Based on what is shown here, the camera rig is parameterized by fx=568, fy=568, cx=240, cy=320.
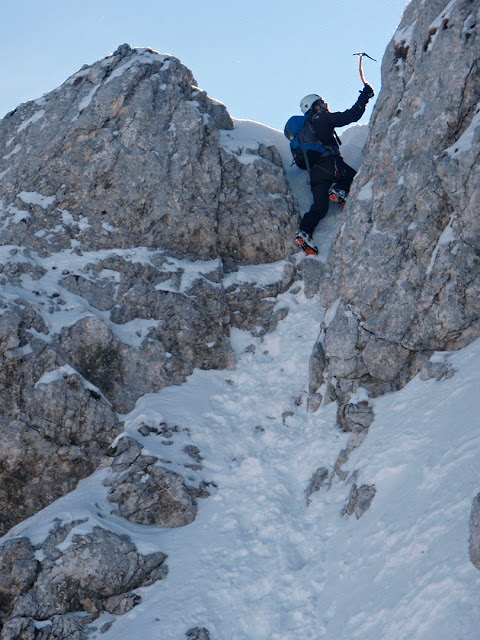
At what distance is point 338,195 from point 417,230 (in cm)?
422

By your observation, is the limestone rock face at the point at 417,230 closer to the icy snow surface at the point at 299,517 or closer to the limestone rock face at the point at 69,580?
the icy snow surface at the point at 299,517

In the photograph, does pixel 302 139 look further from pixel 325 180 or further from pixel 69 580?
pixel 69 580

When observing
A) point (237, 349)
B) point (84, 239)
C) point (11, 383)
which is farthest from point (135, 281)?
point (11, 383)

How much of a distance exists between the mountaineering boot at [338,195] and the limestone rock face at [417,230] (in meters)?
1.94

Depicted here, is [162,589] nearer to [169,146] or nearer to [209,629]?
[209,629]

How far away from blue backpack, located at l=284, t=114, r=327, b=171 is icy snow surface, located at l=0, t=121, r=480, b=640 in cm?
538

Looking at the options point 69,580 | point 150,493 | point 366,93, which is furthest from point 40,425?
point 366,93

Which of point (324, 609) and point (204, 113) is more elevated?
point (204, 113)

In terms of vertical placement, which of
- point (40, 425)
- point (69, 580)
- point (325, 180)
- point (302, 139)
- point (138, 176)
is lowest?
point (69, 580)

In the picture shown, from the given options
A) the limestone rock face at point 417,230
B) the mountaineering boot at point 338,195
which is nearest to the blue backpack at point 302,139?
the mountaineering boot at point 338,195

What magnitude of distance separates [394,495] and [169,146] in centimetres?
1046

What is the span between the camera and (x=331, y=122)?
557 inches

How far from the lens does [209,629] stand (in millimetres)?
7207

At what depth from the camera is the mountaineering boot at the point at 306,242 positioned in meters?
13.4
